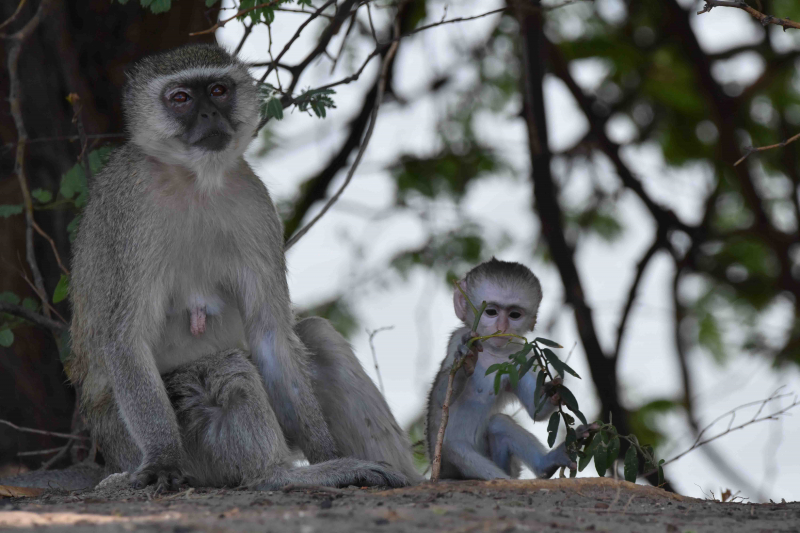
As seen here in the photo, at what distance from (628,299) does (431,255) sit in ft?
4.89

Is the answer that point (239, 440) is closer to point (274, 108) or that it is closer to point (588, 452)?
point (588, 452)

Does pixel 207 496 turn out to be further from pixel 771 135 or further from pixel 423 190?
pixel 771 135

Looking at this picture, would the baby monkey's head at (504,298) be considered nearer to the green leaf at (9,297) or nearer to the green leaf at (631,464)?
the green leaf at (631,464)

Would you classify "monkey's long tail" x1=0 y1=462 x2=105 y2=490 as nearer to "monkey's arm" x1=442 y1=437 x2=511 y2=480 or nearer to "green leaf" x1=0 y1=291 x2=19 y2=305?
"green leaf" x1=0 y1=291 x2=19 y2=305

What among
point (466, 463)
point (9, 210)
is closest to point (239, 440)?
point (466, 463)

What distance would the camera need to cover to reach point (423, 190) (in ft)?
23.5

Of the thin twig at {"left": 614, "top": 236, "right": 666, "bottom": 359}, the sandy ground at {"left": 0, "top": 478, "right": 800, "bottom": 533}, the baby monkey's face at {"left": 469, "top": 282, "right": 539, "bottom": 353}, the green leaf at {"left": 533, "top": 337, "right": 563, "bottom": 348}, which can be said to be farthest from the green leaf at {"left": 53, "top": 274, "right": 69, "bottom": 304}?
the thin twig at {"left": 614, "top": 236, "right": 666, "bottom": 359}

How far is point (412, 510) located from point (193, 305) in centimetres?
167

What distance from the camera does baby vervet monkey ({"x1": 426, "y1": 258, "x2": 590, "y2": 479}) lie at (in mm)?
3863

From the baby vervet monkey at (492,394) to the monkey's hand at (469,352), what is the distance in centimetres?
9

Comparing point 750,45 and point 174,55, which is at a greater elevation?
point 750,45

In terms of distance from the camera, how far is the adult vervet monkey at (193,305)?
365 cm

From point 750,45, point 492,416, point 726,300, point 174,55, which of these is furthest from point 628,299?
point 174,55

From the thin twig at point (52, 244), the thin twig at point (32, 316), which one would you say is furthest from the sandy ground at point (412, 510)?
the thin twig at point (52, 244)
